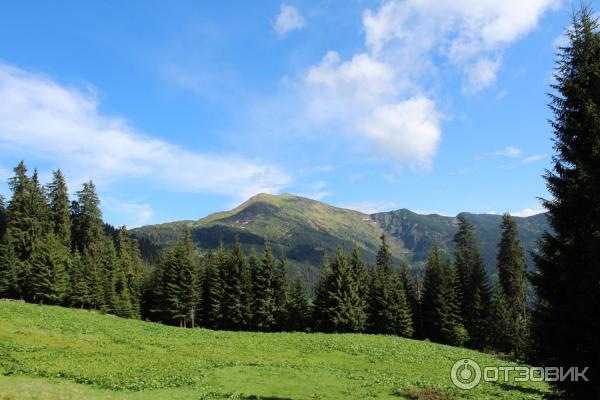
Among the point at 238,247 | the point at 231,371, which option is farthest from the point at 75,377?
the point at 238,247

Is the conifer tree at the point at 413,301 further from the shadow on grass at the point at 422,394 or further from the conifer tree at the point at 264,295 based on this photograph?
the shadow on grass at the point at 422,394

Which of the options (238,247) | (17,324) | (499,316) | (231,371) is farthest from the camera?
(238,247)

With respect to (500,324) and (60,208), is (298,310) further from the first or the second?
(60,208)

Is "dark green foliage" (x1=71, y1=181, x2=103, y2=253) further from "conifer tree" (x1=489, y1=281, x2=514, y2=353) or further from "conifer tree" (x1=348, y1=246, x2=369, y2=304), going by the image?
"conifer tree" (x1=489, y1=281, x2=514, y2=353)

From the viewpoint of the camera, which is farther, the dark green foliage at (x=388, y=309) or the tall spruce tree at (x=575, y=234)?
the dark green foliage at (x=388, y=309)

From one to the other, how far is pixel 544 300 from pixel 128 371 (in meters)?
25.8

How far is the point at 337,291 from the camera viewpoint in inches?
2736

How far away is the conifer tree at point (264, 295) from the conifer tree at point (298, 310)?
11.6 ft

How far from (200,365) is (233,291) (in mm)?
42003

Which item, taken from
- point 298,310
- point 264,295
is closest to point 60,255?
point 264,295

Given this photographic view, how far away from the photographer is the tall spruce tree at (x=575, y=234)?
1611 centimetres

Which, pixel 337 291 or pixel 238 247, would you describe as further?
pixel 238 247

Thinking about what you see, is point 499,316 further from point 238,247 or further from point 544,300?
point 544,300

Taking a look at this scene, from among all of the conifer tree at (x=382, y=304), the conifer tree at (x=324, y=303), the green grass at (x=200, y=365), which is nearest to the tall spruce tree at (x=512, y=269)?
the conifer tree at (x=382, y=304)
